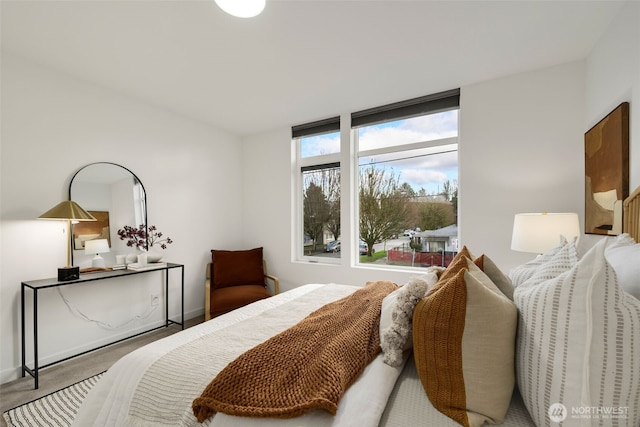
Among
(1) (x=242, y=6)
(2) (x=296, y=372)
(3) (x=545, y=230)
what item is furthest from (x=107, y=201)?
(3) (x=545, y=230)

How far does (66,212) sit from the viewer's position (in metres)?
2.28

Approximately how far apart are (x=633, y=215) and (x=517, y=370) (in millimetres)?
1273

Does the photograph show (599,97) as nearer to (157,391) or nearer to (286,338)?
(286,338)

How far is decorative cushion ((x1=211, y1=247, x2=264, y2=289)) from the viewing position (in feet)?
11.6

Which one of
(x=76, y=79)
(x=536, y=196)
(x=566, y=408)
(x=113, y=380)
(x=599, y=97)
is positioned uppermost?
(x=76, y=79)

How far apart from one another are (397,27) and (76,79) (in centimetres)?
287

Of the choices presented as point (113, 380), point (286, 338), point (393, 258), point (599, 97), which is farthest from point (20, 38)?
point (599, 97)

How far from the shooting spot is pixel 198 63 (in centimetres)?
237

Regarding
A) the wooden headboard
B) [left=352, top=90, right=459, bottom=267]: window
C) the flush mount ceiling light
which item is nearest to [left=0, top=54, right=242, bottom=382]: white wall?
the flush mount ceiling light

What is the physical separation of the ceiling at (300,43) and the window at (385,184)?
1.42 ft

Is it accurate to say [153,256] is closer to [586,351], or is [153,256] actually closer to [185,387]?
[185,387]

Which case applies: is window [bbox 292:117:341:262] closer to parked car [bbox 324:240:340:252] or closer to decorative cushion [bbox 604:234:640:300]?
parked car [bbox 324:240:340:252]

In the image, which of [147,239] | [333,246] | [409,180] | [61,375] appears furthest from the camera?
[333,246]

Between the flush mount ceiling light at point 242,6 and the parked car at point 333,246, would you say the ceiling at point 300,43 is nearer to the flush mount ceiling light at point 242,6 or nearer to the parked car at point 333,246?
the flush mount ceiling light at point 242,6
